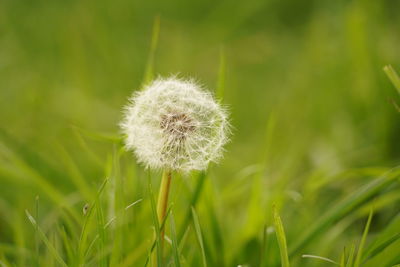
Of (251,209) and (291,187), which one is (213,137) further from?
(291,187)

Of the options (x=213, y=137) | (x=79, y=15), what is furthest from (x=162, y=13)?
(x=213, y=137)

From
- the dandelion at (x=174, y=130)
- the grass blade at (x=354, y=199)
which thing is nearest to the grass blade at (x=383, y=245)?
the grass blade at (x=354, y=199)

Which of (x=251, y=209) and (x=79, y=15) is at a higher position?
(x=79, y=15)

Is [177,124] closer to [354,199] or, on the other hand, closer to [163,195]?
[163,195]

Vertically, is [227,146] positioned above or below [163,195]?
above

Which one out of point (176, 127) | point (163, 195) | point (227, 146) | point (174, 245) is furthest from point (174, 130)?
point (227, 146)

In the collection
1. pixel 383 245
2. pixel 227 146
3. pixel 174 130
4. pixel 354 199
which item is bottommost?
pixel 383 245

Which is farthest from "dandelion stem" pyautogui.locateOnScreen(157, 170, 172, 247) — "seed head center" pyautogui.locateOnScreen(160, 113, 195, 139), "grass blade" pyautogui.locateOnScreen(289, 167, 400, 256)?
"grass blade" pyautogui.locateOnScreen(289, 167, 400, 256)
